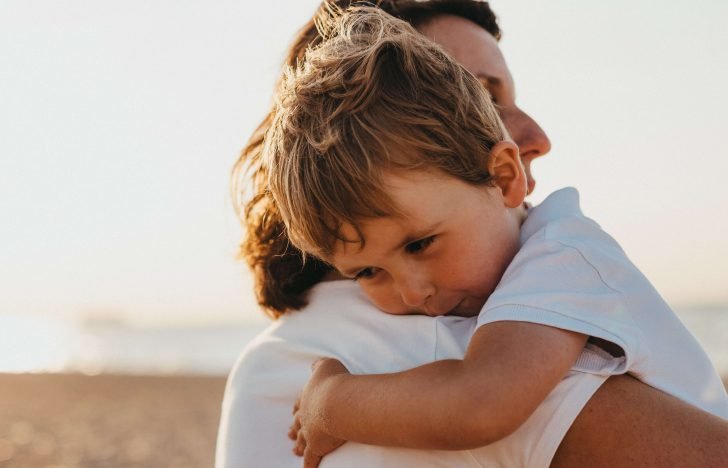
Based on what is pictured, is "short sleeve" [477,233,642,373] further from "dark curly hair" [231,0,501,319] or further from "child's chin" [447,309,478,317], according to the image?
"dark curly hair" [231,0,501,319]

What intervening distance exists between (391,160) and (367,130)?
95 millimetres

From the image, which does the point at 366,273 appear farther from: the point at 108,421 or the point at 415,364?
the point at 108,421

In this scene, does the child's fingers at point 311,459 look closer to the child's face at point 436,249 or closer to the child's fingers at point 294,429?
the child's fingers at point 294,429

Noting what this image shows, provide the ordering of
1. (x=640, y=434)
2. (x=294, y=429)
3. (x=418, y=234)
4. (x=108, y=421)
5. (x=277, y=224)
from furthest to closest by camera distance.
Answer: (x=108, y=421), (x=277, y=224), (x=294, y=429), (x=418, y=234), (x=640, y=434)

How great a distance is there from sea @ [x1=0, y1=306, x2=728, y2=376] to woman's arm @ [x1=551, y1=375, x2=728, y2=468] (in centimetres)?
1805

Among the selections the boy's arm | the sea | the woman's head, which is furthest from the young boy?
the sea

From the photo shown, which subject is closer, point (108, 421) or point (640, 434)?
point (640, 434)

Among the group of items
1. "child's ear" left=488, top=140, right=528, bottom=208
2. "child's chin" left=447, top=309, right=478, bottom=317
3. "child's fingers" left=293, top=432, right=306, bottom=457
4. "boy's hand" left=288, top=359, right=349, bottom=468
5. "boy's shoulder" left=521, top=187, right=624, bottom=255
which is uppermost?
"child's ear" left=488, top=140, right=528, bottom=208

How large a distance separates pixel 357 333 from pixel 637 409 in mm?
710

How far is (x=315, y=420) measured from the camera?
203 cm

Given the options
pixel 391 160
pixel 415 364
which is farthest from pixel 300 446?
pixel 391 160

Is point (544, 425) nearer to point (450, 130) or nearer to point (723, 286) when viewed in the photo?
point (450, 130)

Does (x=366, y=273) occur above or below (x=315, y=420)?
above

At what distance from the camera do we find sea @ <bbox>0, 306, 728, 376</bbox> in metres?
24.3
